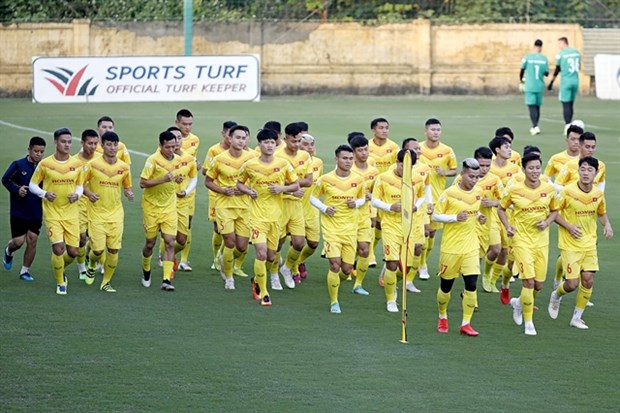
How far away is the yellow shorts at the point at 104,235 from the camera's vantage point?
51.7ft

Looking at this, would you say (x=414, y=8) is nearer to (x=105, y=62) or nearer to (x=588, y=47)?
(x=588, y=47)

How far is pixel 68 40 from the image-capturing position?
4434 centimetres

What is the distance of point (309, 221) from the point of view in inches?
665

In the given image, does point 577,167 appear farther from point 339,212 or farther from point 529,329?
point 339,212

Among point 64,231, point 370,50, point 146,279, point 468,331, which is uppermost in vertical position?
point 370,50

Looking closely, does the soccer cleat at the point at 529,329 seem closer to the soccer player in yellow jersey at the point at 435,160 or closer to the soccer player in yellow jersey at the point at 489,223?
the soccer player in yellow jersey at the point at 489,223

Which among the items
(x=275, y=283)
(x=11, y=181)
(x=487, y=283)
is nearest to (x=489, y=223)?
(x=487, y=283)

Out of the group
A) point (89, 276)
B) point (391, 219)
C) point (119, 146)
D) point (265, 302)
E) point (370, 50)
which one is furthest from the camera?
point (370, 50)

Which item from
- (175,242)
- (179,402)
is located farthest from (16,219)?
(179,402)

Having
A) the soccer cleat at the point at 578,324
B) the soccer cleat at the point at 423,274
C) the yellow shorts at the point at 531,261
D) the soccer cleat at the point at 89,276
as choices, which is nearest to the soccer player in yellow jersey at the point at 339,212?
the yellow shorts at the point at 531,261

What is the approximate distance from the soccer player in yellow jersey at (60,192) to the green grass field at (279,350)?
64 centimetres

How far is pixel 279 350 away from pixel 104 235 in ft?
12.2

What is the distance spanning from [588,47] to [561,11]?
300cm

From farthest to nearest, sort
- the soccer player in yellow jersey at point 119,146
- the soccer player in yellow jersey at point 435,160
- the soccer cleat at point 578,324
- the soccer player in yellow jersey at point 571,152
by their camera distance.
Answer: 1. the soccer player in yellow jersey at point 435,160
2. the soccer player in yellow jersey at point 119,146
3. the soccer player in yellow jersey at point 571,152
4. the soccer cleat at point 578,324
